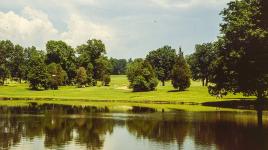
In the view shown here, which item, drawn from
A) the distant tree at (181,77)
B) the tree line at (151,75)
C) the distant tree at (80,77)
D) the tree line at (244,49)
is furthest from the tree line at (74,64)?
the tree line at (244,49)

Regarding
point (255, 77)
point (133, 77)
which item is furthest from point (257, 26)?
point (133, 77)

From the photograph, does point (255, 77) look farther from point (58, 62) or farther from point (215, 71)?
point (58, 62)

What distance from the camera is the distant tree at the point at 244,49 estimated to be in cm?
6366

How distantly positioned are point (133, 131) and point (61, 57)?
12658cm

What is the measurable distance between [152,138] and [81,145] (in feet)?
29.5

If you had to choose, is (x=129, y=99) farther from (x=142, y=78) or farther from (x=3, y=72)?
(x=3, y=72)

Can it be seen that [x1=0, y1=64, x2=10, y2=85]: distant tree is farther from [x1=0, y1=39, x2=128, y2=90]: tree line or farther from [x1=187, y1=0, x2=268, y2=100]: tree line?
[x1=187, y1=0, x2=268, y2=100]: tree line

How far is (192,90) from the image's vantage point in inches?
5054

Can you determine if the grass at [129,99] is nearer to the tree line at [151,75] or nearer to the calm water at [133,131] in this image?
the tree line at [151,75]

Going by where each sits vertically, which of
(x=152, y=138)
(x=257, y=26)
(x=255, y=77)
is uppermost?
(x=257, y=26)

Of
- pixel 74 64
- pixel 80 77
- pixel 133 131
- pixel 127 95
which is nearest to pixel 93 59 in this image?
pixel 74 64

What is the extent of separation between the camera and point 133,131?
54.9 metres

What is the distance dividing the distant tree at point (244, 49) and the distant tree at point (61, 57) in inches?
3879

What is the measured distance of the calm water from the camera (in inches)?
1692
